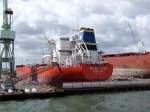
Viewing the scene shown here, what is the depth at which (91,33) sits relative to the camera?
6475 cm

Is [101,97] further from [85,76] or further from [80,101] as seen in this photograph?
[85,76]

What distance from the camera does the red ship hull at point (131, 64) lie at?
248ft

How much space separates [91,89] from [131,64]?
25.3 meters

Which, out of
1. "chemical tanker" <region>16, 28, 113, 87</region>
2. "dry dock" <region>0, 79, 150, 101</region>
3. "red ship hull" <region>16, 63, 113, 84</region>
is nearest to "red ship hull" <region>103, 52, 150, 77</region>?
"dry dock" <region>0, 79, 150, 101</region>

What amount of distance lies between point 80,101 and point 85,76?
1340 cm

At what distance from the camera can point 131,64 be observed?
259 feet

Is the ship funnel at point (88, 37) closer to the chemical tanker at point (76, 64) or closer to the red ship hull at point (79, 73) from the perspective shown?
the chemical tanker at point (76, 64)

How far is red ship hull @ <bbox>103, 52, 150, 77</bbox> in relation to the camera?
7556 centimetres

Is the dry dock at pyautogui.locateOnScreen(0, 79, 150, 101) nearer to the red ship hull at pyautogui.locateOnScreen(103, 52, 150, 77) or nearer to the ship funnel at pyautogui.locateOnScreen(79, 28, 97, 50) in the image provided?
the ship funnel at pyautogui.locateOnScreen(79, 28, 97, 50)

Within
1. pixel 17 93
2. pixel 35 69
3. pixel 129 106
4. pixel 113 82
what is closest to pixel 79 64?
pixel 113 82

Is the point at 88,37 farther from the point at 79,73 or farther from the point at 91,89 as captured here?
the point at 91,89

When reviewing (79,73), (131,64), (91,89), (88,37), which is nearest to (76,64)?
(79,73)

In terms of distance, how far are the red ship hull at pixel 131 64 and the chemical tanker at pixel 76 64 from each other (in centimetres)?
1443

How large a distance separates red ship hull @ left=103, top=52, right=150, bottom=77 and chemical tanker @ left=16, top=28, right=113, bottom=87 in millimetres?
14432
